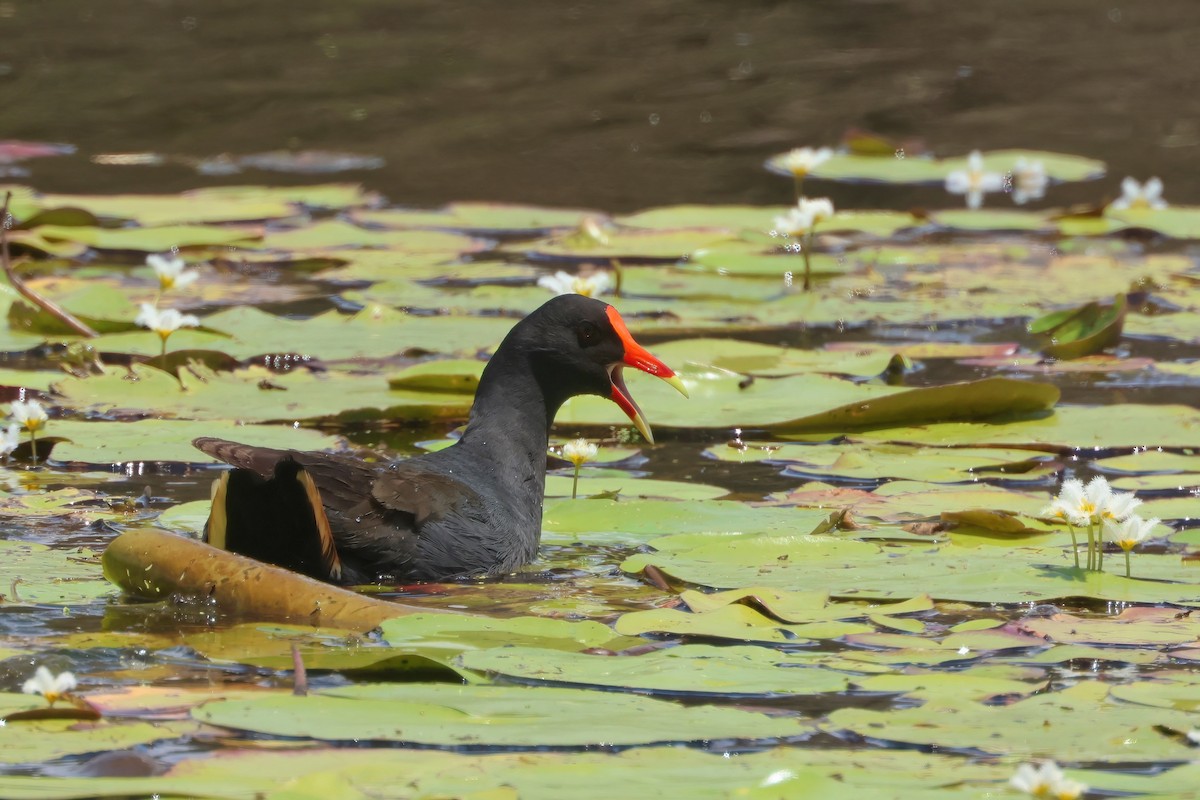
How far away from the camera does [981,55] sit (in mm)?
14391

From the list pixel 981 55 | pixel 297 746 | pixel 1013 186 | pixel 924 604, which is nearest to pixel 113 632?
pixel 297 746

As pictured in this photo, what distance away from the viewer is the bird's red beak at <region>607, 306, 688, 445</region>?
186 inches

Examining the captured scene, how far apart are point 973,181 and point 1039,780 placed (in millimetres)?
7914

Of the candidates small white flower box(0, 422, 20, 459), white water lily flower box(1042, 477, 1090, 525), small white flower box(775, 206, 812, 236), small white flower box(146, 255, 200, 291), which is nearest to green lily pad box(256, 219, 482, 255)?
small white flower box(775, 206, 812, 236)

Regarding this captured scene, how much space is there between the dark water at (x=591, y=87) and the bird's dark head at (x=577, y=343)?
4992 millimetres

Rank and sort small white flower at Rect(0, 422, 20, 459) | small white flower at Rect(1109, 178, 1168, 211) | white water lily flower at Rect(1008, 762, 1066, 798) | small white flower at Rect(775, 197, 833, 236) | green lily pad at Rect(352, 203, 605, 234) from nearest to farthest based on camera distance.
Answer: white water lily flower at Rect(1008, 762, 1066, 798) < small white flower at Rect(0, 422, 20, 459) < small white flower at Rect(775, 197, 833, 236) < green lily pad at Rect(352, 203, 605, 234) < small white flower at Rect(1109, 178, 1168, 211)

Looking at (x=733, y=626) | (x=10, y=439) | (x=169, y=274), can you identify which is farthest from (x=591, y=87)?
(x=733, y=626)

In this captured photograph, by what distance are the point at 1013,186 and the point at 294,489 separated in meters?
7.70

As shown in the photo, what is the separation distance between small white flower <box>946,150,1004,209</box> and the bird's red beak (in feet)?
17.9

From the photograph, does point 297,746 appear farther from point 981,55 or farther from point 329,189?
point 981,55

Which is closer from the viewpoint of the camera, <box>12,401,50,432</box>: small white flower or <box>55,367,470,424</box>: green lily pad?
<box>12,401,50,432</box>: small white flower

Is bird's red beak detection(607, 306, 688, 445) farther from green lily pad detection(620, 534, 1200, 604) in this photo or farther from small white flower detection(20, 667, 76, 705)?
small white flower detection(20, 667, 76, 705)

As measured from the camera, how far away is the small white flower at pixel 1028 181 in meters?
10.4

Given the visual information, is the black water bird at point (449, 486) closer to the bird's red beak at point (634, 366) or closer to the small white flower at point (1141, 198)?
the bird's red beak at point (634, 366)
